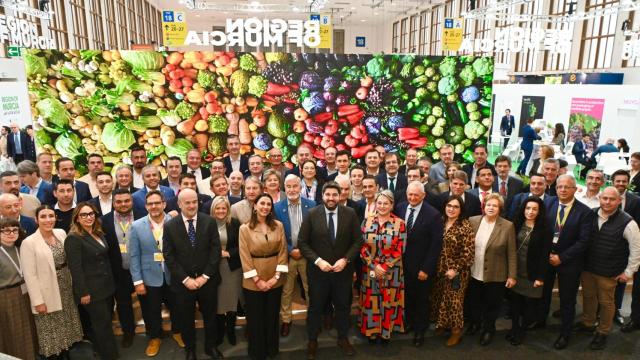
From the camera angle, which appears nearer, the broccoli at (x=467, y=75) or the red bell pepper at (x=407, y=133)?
the broccoli at (x=467, y=75)

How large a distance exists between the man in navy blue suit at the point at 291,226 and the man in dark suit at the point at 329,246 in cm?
28

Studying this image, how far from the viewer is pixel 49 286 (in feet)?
Answer: 10.4

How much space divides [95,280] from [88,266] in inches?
5.0

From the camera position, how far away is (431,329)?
418cm

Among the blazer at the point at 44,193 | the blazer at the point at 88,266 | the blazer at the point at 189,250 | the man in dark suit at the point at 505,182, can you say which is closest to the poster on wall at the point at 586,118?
the man in dark suit at the point at 505,182

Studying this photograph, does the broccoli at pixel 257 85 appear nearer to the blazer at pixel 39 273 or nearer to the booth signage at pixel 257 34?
the booth signage at pixel 257 34

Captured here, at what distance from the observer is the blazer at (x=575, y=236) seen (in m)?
3.64

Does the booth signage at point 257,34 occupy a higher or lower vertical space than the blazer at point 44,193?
higher

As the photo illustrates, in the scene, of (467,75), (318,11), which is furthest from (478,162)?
(318,11)

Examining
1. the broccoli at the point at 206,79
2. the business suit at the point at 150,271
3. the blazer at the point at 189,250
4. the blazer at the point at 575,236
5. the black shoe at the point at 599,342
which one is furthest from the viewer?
the broccoli at the point at 206,79

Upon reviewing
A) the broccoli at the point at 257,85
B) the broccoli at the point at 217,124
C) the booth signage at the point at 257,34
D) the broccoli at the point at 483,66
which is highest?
the booth signage at the point at 257,34

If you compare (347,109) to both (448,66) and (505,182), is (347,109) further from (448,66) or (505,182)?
(505,182)

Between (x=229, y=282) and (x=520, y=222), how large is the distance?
2.63 m

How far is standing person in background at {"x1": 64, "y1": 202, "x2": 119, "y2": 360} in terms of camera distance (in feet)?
10.6
